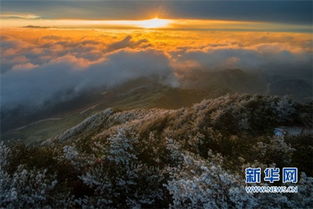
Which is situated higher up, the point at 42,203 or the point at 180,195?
the point at 180,195

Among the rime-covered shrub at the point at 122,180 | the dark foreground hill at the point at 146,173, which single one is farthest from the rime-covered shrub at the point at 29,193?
the rime-covered shrub at the point at 122,180

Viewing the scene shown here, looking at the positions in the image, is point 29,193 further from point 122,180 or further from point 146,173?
point 146,173

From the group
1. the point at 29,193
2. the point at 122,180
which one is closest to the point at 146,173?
the point at 122,180

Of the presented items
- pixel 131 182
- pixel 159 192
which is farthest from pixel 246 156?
pixel 131 182

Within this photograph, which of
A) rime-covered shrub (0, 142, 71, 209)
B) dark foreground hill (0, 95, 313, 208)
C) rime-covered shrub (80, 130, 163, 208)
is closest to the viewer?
dark foreground hill (0, 95, 313, 208)

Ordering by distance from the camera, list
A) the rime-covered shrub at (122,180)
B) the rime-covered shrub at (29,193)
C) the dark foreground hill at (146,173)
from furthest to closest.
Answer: the rime-covered shrub at (122,180) < the rime-covered shrub at (29,193) < the dark foreground hill at (146,173)

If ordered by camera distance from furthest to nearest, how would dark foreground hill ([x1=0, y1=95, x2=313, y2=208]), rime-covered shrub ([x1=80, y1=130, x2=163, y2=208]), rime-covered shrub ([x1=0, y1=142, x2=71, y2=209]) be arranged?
rime-covered shrub ([x1=80, y1=130, x2=163, y2=208])
rime-covered shrub ([x1=0, y1=142, x2=71, y2=209])
dark foreground hill ([x1=0, y1=95, x2=313, y2=208])

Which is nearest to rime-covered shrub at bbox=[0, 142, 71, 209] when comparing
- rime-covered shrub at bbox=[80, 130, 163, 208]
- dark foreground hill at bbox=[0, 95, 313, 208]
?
dark foreground hill at bbox=[0, 95, 313, 208]

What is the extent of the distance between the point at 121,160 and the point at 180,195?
3.73 meters

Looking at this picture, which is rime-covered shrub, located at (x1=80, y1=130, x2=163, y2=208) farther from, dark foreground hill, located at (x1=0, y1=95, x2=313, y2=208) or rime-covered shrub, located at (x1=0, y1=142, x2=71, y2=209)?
rime-covered shrub, located at (x1=0, y1=142, x2=71, y2=209)

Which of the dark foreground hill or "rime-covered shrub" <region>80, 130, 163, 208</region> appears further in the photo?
"rime-covered shrub" <region>80, 130, 163, 208</region>

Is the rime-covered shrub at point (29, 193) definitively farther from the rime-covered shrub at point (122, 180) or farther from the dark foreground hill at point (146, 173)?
the rime-covered shrub at point (122, 180)

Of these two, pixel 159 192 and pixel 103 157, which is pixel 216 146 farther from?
pixel 103 157

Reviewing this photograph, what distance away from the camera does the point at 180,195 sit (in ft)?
A: 31.0
